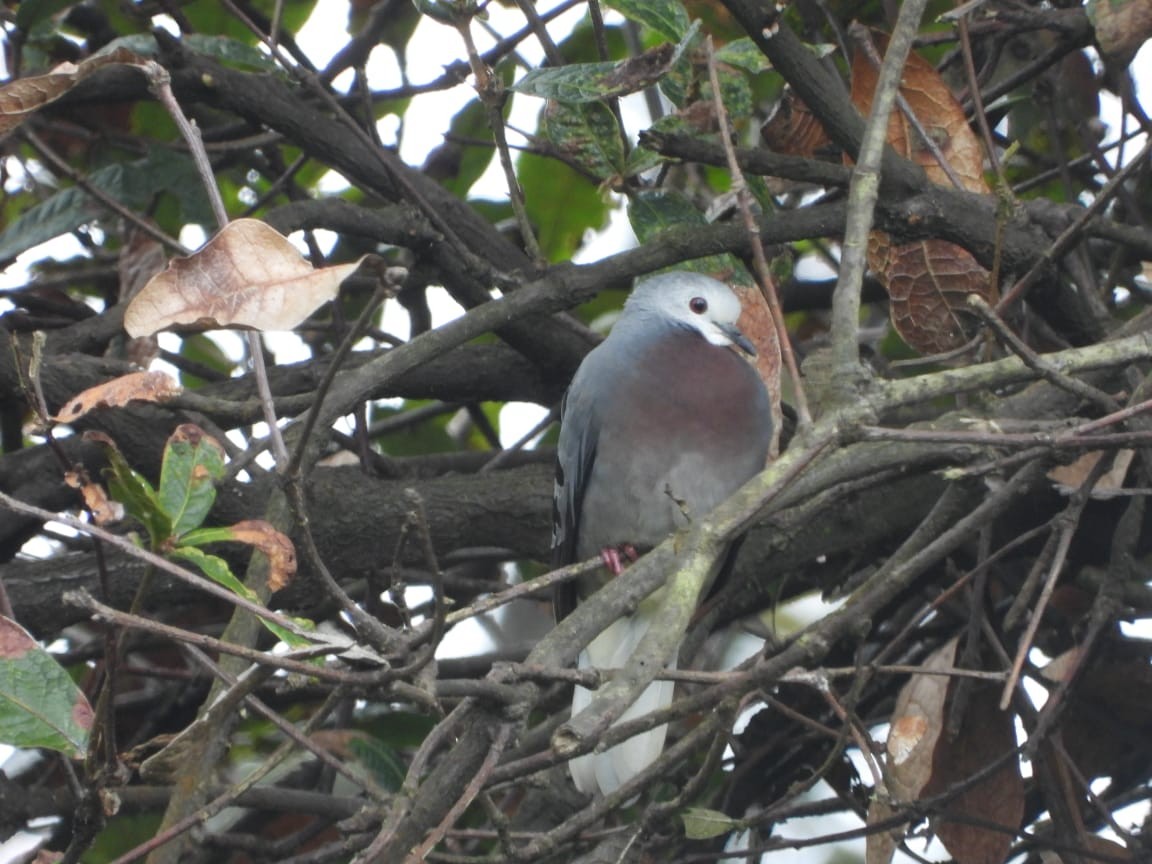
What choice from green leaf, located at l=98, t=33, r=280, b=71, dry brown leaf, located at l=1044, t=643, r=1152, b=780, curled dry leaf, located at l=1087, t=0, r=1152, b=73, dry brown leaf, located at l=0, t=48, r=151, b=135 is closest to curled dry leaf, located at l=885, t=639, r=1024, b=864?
dry brown leaf, located at l=1044, t=643, r=1152, b=780

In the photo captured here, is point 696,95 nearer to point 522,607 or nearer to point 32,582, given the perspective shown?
point 32,582

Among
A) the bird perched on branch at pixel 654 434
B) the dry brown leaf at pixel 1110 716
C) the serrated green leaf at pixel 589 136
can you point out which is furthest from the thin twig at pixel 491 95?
the dry brown leaf at pixel 1110 716

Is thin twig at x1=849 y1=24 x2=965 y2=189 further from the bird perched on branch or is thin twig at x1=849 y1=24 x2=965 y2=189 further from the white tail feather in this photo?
the white tail feather

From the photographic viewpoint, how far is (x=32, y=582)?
9.39 ft

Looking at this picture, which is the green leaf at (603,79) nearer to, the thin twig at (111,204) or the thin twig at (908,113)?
the thin twig at (908,113)

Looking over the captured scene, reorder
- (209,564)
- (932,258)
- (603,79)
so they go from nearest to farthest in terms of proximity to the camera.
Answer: (209,564) → (603,79) → (932,258)

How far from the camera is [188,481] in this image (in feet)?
5.49

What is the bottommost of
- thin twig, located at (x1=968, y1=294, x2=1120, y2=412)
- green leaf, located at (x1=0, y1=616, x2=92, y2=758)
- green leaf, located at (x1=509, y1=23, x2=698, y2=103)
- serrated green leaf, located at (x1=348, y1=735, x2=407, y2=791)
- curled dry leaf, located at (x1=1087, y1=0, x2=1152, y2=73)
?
serrated green leaf, located at (x1=348, y1=735, x2=407, y2=791)

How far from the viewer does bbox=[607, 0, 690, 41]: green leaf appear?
Result: 2.60m

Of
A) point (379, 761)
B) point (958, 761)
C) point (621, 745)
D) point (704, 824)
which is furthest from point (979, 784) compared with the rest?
point (379, 761)

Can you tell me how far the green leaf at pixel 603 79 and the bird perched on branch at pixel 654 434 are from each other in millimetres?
950

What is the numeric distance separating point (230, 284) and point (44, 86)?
1.92 feet

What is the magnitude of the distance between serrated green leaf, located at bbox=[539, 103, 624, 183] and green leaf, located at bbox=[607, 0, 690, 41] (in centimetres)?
22

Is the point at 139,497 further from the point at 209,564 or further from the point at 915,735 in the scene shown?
the point at 915,735
